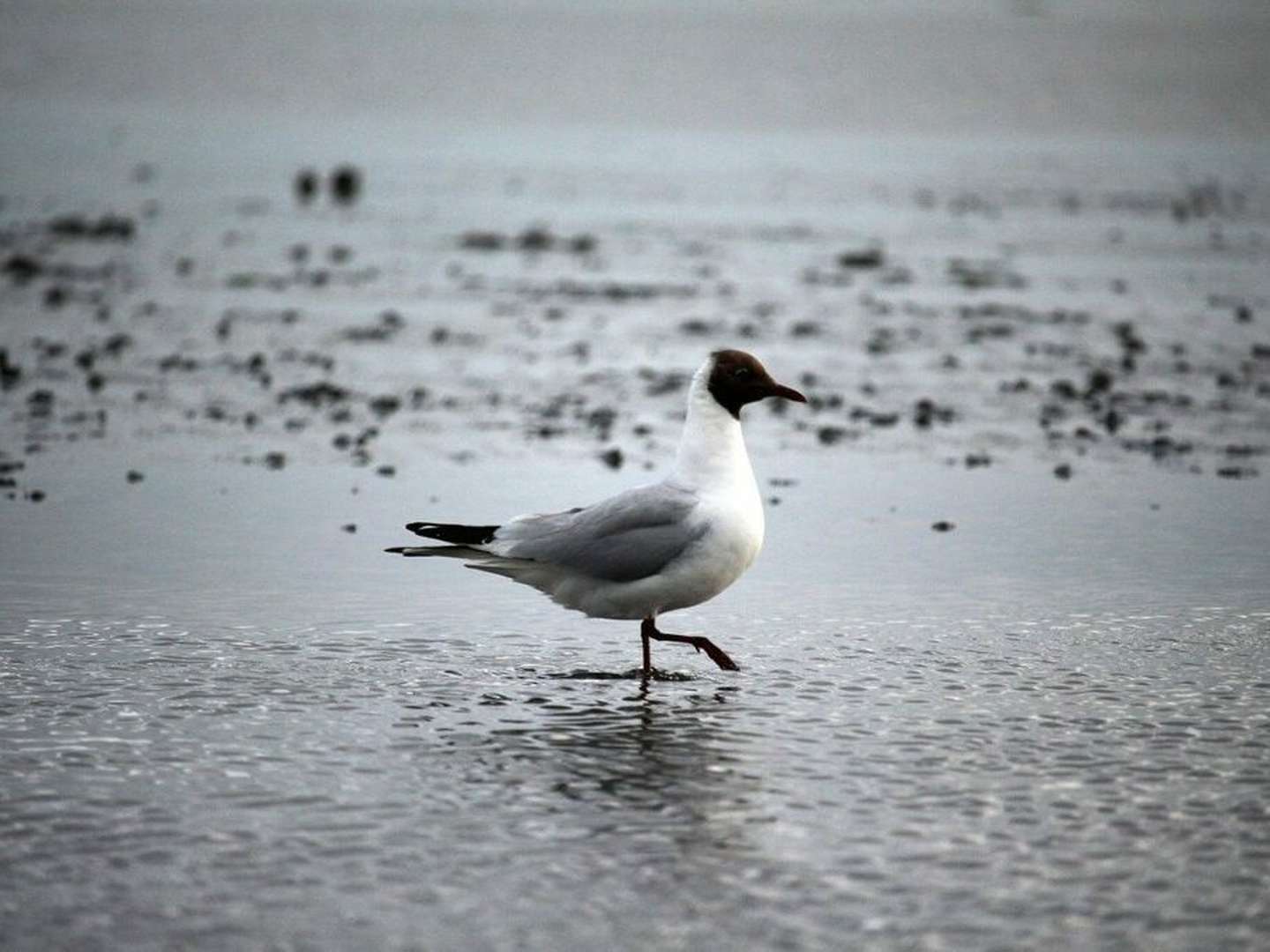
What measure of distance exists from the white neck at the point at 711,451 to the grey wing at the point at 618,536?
130mm

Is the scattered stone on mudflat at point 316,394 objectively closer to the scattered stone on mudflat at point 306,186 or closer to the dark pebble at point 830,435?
the dark pebble at point 830,435

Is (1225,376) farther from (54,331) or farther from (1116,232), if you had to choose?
(1116,232)

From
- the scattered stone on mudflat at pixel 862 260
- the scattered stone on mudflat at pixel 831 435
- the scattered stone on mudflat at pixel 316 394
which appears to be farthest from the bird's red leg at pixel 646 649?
the scattered stone on mudflat at pixel 862 260

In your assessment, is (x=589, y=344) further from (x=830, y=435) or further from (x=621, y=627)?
(x=621, y=627)

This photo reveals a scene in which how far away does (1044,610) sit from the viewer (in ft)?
36.7

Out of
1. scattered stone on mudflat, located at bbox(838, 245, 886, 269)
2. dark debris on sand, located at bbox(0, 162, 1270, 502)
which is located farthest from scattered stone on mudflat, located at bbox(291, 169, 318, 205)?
scattered stone on mudflat, located at bbox(838, 245, 886, 269)

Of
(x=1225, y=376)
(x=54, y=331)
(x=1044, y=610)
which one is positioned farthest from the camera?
(x=54, y=331)

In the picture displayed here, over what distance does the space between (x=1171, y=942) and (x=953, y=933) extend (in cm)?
68

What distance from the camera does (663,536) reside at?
32.4 ft

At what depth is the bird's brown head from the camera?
10.3 metres

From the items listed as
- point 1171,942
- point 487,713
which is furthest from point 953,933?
point 487,713

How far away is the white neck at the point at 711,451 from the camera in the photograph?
10102 mm

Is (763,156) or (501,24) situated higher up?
(501,24)

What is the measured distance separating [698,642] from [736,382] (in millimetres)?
1353
